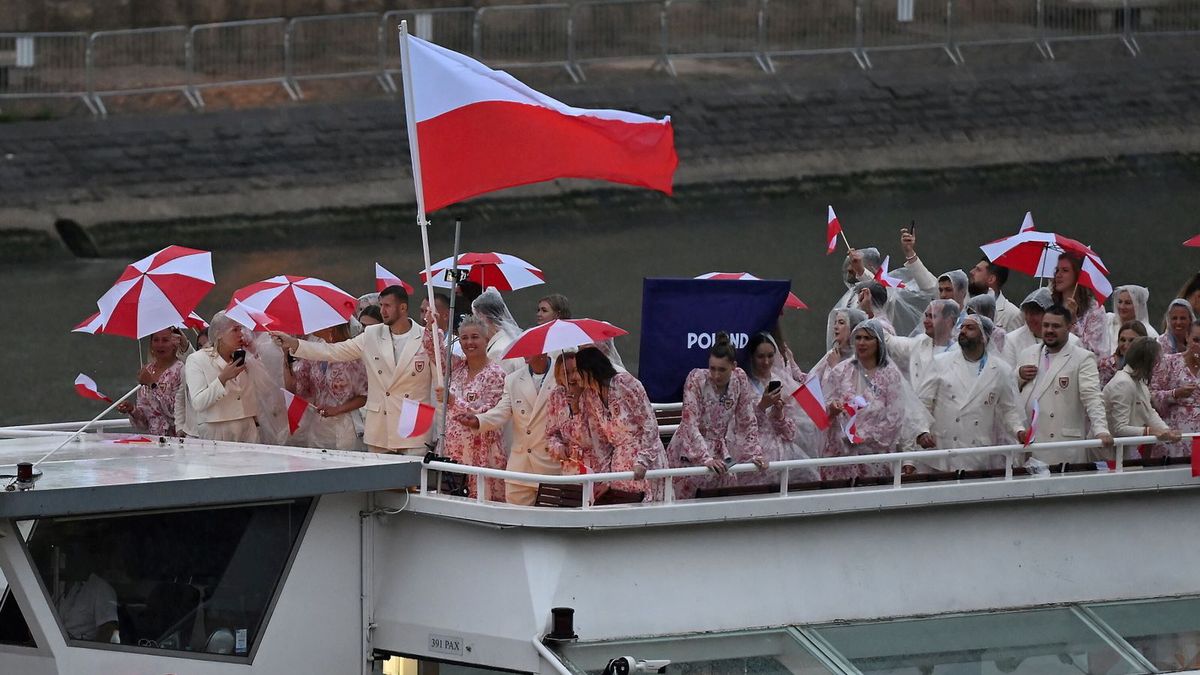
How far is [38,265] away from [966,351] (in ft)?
71.9

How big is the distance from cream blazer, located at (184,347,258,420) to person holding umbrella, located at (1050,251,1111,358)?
4.96m

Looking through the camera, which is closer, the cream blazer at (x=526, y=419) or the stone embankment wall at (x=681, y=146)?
the cream blazer at (x=526, y=419)

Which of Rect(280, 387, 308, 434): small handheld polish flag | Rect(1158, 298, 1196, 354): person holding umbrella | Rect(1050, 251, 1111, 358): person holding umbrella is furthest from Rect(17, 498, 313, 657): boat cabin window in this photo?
Rect(1050, 251, 1111, 358): person holding umbrella

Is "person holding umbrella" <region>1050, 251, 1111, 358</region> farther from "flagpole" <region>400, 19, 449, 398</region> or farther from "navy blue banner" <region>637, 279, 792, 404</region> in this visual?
A: "flagpole" <region>400, 19, 449, 398</region>

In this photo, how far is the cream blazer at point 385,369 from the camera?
38.8 feet

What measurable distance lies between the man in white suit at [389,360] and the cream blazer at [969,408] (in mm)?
2778

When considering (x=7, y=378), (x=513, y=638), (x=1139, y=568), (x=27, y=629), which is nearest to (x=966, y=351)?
(x=1139, y=568)

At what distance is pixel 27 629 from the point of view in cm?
1038

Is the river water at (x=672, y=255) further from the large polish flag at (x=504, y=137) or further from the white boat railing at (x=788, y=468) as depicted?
the white boat railing at (x=788, y=468)

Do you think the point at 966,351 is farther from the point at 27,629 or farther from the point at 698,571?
the point at 27,629

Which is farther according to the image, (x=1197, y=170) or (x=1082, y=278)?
(x=1197, y=170)

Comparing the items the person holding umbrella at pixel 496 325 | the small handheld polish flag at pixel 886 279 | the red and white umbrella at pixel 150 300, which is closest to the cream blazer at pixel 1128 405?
the small handheld polish flag at pixel 886 279

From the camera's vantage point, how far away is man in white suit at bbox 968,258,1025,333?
46.5 ft

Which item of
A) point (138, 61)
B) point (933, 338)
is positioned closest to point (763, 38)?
point (138, 61)
